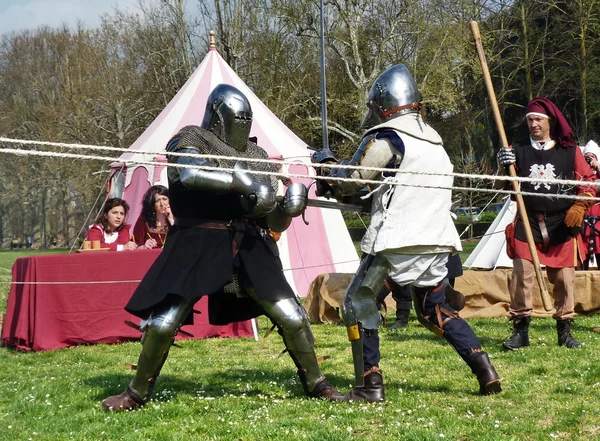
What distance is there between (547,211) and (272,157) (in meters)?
4.20

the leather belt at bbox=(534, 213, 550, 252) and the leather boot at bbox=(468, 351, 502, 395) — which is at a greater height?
the leather belt at bbox=(534, 213, 550, 252)

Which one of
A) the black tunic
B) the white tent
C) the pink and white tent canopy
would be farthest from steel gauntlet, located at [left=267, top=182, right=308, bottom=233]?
the white tent

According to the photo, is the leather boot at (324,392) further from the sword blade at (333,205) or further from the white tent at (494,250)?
the white tent at (494,250)

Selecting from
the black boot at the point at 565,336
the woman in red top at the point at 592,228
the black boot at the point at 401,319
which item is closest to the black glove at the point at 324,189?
the black boot at the point at 565,336

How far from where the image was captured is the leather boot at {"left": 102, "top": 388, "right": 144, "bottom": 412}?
3770 millimetres

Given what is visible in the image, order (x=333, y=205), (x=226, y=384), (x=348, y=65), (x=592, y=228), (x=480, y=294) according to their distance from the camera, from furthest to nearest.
A: (x=348, y=65), (x=592, y=228), (x=480, y=294), (x=226, y=384), (x=333, y=205)

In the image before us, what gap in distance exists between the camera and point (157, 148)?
9.10 meters

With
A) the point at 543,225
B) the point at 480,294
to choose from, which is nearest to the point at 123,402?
the point at 543,225

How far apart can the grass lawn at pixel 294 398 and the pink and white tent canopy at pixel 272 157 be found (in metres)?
3.48

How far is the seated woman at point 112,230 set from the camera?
681cm

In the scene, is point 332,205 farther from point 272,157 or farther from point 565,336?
point 272,157

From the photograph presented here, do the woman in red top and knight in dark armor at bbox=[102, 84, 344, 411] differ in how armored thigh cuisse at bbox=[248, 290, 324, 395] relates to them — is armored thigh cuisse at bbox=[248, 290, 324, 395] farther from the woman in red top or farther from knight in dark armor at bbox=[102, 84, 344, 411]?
the woman in red top

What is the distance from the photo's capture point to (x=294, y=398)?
13.2 feet

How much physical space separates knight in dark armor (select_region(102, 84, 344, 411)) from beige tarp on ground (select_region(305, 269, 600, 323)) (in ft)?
11.2
